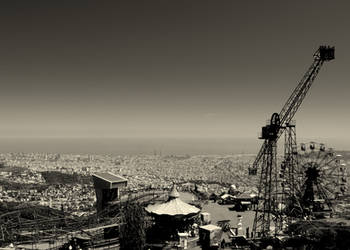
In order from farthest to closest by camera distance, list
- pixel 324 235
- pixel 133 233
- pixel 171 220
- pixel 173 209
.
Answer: pixel 173 209, pixel 171 220, pixel 133 233, pixel 324 235

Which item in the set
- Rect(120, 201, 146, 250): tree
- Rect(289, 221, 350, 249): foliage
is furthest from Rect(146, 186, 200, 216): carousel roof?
Rect(289, 221, 350, 249): foliage

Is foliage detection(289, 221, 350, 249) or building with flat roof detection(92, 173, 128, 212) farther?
building with flat roof detection(92, 173, 128, 212)

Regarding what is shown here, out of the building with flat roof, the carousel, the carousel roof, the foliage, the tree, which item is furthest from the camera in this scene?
the building with flat roof

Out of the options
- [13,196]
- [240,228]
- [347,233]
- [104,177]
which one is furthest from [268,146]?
[13,196]

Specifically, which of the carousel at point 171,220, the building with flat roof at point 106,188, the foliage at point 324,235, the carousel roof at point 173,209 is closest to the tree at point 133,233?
the carousel at point 171,220

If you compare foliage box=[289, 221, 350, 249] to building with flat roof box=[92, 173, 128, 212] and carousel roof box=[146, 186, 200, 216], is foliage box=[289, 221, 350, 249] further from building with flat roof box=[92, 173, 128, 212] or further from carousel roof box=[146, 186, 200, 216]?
building with flat roof box=[92, 173, 128, 212]

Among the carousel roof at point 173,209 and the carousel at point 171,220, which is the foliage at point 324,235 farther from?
the carousel roof at point 173,209

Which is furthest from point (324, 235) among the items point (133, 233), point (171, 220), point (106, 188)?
point (106, 188)

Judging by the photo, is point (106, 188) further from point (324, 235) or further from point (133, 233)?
point (324, 235)
